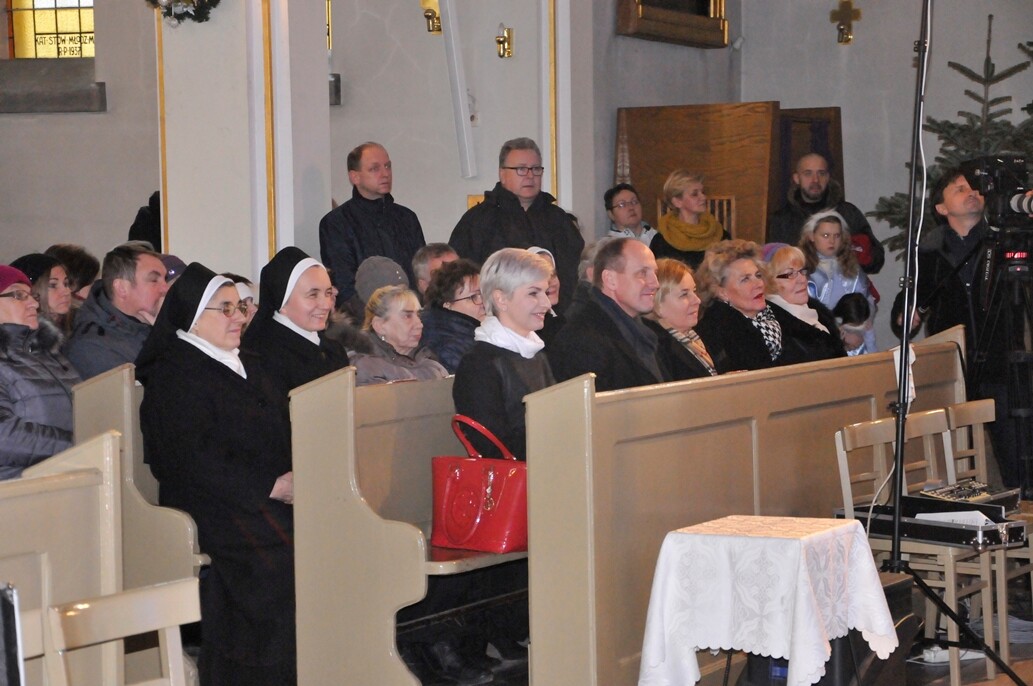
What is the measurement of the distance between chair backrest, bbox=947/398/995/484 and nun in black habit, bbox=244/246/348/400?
2280 millimetres

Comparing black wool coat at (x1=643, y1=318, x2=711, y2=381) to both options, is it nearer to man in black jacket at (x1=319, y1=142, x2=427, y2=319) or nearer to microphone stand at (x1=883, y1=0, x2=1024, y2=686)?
microphone stand at (x1=883, y1=0, x2=1024, y2=686)

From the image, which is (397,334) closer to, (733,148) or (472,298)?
(472,298)

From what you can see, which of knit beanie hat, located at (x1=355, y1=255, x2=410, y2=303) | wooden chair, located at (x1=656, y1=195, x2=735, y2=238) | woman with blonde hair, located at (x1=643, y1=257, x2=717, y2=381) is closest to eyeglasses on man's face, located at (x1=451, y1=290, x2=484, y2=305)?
knit beanie hat, located at (x1=355, y1=255, x2=410, y2=303)

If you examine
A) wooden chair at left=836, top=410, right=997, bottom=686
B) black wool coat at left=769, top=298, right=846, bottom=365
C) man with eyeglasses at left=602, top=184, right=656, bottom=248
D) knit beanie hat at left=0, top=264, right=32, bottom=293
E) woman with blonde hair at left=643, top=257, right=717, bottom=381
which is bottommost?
wooden chair at left=836, top=410, right=997, bottom=686

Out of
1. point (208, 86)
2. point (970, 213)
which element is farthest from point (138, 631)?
point (970, 213)

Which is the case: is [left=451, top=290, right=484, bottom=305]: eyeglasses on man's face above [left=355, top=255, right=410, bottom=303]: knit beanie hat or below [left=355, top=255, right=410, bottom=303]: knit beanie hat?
below

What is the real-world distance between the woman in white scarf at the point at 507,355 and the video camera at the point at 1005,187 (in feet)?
6.70

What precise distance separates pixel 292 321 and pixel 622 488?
138cm

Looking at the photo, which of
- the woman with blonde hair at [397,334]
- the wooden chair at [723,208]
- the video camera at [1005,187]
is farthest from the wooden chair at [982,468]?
the wooden chair at [723,208]

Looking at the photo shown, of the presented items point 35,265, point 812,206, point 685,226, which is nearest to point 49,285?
point 35,265

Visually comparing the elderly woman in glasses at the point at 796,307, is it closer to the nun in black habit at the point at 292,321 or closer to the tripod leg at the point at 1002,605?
the tripod leg at the point at 1002,605

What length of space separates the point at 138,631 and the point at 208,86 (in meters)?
3.93

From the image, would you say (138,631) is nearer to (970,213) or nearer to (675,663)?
(675,663)

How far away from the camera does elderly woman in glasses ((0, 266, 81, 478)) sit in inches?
169
